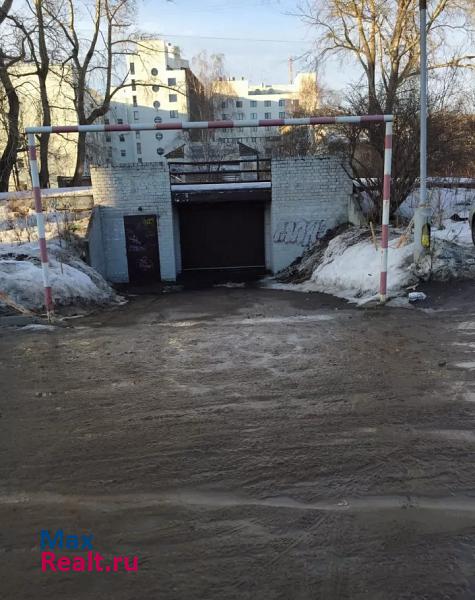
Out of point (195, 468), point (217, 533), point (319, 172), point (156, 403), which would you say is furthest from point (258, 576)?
point (319, 172)

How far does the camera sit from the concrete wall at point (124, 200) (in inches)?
578

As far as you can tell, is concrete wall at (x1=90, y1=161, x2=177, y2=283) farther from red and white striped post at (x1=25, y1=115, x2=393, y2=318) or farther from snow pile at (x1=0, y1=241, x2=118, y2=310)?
red and white striped post at (x1=25, y1=115, x2=393, y2=318)

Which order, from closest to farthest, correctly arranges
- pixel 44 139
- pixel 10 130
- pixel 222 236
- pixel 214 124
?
pixel 214 124 < pixel 222 236 < pixel 10 130 < pixel 44 139

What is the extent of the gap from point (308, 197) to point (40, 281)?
883cm

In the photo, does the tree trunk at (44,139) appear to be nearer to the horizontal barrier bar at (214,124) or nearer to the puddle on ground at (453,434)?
the horizontal barrier bar at (214,124)

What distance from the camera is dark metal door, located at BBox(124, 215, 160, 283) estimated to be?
14977 mm

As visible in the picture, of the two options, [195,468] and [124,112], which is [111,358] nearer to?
[195,468]

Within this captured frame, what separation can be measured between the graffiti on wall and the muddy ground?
374 inches

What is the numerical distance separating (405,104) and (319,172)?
3.04 m

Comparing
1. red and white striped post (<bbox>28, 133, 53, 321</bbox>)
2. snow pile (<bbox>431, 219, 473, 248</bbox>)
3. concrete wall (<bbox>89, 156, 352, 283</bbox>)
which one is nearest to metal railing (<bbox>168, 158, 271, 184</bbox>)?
concrete wall (<bbox>89, 156, 352, 283</bbox>)

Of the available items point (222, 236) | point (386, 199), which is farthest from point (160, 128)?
point (222, 236)

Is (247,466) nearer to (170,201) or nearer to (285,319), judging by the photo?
(285,319)

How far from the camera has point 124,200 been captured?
48.5ft

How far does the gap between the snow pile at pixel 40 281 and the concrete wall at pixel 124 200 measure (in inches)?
143
